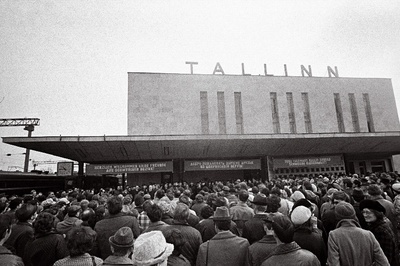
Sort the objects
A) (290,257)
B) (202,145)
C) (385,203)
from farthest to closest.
Answer: (202,145), (385,203), (290,257)

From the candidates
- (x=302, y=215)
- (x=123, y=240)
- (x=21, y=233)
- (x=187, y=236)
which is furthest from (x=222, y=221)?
(x=21, y=233)

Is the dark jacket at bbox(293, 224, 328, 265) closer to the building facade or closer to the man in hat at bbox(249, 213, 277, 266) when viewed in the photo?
the man in hat at bbox(249, 213, 277, 266)

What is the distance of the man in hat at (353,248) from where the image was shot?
308cm

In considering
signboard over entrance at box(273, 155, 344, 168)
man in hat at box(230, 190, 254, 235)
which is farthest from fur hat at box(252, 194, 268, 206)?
signboard over entrance at box(273, 155, 344, 168)

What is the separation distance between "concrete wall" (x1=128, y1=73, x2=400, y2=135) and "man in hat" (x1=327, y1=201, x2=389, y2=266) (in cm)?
2600

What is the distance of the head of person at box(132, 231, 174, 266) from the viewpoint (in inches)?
86.4

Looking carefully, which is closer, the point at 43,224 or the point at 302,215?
the point at 302,215

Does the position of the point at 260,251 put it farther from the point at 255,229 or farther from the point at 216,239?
the point at 255,229

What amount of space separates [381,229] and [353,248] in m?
1.23

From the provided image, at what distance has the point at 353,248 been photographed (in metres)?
3.09

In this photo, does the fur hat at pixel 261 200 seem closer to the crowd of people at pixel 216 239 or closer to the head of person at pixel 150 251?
the crowd of people at pixel 216 239

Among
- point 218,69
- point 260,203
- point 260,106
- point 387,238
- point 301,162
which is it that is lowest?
point 387,238

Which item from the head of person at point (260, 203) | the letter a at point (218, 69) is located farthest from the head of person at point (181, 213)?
the letter a at point (218, 69)

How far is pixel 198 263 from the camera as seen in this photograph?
10.3 ft
